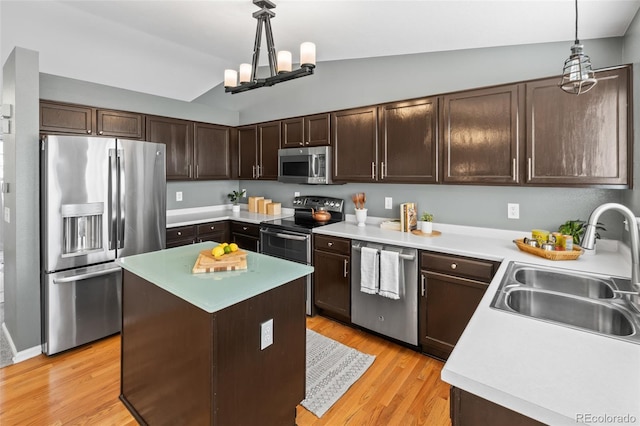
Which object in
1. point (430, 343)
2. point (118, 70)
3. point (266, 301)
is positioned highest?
point (118, 70)

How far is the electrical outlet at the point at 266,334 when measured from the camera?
1.61 m

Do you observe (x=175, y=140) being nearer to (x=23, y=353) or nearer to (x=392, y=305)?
(x=23, y=353)

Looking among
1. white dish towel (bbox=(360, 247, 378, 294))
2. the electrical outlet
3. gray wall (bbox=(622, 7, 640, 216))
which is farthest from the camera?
white dish towel (bbox=(360, 247, 378, 294))

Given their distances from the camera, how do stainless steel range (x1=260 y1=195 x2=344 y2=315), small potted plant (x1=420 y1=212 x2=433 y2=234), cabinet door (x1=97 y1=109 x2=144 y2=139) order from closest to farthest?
small potted plant (x1=420 y1=212 x2=433 y2=234), stainless steel range (x1=260 y1=195 x2=344 y2=315), cabinet door (x1=97 y1=109 x2=144 y2=139)

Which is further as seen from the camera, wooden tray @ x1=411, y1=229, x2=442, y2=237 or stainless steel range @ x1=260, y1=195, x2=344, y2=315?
stainless steel range @ x1=260, y1=195, x2=344, y2=315

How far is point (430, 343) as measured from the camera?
2.66 metres

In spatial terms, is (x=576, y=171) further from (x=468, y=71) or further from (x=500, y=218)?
(x=468, y=71)

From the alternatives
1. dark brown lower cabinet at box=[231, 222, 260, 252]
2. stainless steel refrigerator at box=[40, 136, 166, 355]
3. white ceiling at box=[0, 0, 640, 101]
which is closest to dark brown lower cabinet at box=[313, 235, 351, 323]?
dark brown lower cabinet at box=[231, 222, 260, 252]

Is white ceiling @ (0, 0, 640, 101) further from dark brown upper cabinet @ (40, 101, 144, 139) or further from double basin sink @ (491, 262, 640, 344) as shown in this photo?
double basin sink @ (491, 262, 640, 344)

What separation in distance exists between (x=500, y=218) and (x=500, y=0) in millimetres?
1757

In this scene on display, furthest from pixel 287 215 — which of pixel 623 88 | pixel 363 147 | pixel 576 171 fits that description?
pixel 623 88

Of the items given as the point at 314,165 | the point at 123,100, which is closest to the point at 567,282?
the point at 314,165

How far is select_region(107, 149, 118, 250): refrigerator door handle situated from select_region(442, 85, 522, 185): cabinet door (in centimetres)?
311

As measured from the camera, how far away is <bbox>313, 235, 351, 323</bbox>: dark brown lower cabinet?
3148 mm
